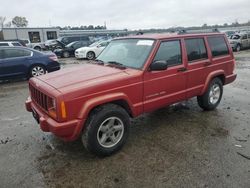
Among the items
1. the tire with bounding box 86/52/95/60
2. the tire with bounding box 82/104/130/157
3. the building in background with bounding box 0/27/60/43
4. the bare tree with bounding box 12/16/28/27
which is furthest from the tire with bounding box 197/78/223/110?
the bare tree with bounding box 12/16/28/27

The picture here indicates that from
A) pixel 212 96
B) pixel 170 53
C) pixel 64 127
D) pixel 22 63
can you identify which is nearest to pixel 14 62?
pixel 22 63

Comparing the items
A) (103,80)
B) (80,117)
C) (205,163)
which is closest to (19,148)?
(80,117)

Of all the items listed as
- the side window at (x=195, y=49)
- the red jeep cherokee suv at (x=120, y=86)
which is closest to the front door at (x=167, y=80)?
the red jeep cherokee suv at (x=120, y=86)

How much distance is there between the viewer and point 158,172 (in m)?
3.51

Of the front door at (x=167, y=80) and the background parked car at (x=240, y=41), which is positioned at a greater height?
the front door at (x=167, y=80)

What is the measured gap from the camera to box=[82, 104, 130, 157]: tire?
146 inches

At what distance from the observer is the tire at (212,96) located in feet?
18.9

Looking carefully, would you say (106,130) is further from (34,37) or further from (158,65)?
(34,37)

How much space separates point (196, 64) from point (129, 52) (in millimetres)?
1520

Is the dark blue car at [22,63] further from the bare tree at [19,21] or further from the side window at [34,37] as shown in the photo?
the bare tree at [19,21]

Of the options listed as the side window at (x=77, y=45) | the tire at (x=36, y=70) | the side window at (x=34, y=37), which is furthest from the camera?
the side window at (x=34, y=37)

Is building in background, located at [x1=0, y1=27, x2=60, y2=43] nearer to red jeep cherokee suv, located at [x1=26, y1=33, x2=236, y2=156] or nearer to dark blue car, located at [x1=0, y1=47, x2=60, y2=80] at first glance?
dark blue car, located at [x1=0, y1=47, x2=60, y2=80]

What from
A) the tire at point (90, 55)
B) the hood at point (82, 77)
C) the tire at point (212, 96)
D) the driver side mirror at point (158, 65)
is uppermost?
the driver side mirror at point (158, 65)

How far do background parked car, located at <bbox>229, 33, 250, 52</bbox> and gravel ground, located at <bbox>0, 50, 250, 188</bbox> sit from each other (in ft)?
62.2
